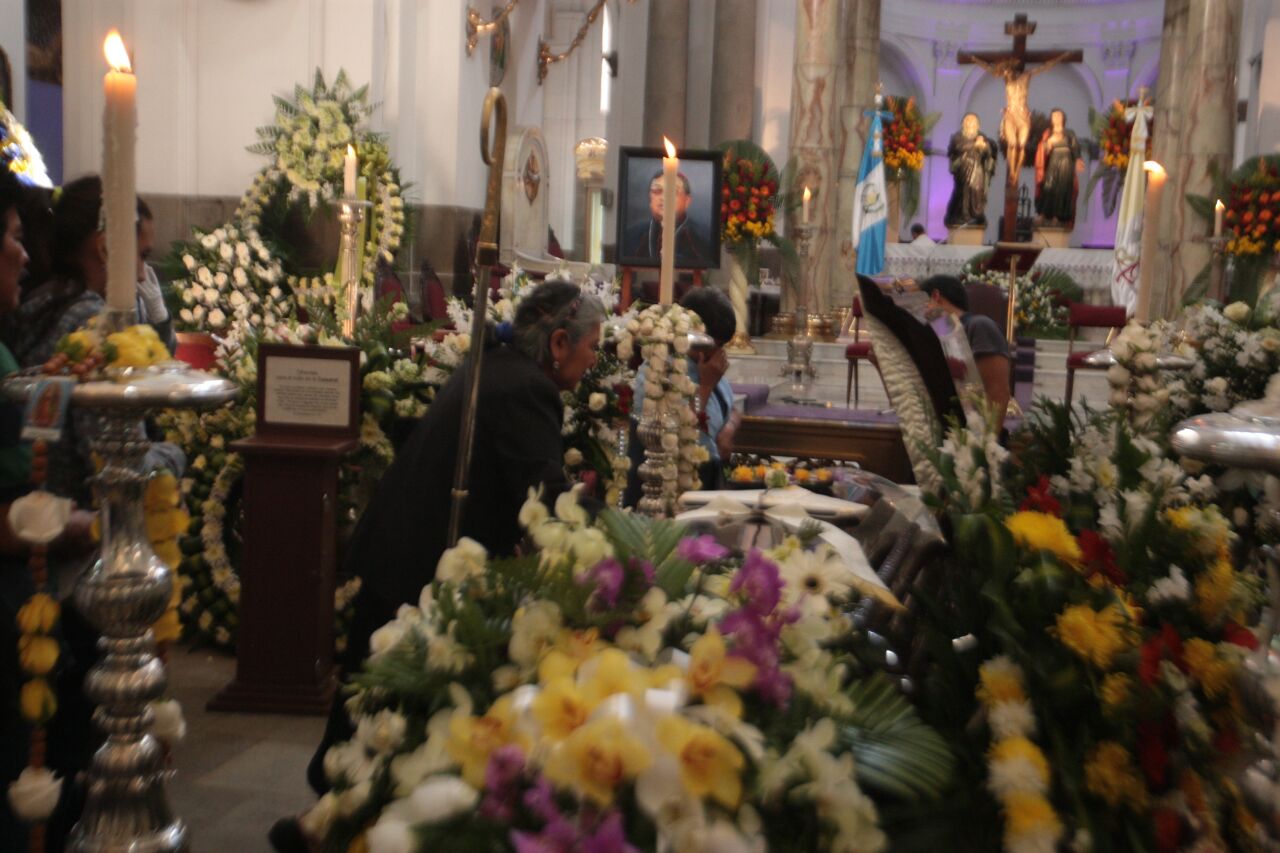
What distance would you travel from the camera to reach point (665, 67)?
18.4m

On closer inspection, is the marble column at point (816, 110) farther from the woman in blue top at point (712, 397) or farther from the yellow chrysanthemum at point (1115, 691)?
the yellow chrysanthemum at point (1115, 691)

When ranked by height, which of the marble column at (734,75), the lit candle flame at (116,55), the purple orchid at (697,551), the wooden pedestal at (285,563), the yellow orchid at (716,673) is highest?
the marble column at (734,75)

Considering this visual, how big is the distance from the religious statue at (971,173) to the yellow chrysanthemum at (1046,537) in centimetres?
1949

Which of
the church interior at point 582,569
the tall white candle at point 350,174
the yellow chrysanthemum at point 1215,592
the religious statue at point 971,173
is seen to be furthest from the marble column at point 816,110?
the yellow chrysanthemum at point 1215,592

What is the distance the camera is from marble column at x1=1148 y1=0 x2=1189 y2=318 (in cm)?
1422

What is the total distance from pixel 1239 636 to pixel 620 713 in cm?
73

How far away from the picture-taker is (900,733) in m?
1.26

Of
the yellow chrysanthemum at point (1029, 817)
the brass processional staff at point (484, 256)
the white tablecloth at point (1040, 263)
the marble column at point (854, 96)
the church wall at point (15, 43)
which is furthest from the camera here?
the white tablecloth at point (1040, 263)

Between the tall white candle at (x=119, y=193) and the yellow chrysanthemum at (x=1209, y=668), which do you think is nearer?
the yellow chrysanthemum at (x=1209, y=668)

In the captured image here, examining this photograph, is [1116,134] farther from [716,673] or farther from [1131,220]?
[716,673]

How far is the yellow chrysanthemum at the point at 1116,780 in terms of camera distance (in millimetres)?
1367

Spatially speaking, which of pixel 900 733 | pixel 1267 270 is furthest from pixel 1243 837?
pixel 1267 270

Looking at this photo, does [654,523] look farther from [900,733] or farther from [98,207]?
[98,207]

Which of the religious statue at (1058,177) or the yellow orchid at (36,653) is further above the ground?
the religious statue at (1058,177)
